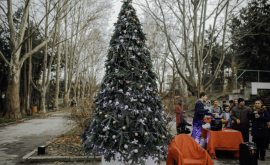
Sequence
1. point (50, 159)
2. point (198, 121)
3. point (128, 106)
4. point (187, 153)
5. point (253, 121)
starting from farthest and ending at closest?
point (253, 121) → point (198, 121) → point (50, 159) → point (128, 106) → point (187, 153)

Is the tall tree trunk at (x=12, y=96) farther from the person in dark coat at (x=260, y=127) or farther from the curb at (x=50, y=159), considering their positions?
the person in dark coat at (x=260, y=127)

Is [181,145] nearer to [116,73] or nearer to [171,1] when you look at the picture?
[116,73]

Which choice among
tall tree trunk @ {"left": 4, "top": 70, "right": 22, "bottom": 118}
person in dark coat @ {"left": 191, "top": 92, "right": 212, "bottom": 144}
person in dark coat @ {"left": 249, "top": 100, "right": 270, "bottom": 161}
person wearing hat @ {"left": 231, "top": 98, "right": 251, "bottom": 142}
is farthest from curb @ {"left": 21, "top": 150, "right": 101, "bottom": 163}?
tall tree trunk @ {"left": 4, "top": 70, "right": 22, "bottom": 118}

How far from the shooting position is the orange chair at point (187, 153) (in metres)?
3.69

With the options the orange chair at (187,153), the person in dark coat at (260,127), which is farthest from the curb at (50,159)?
the person in dark coat at (260,127)

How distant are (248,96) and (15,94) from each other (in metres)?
17.3

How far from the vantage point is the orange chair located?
3685 millimetres

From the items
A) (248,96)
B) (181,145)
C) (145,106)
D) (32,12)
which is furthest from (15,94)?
(248,96)

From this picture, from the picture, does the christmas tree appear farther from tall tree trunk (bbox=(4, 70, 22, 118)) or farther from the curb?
tall tree trunk (bbox=(4, 70, 22, 118))

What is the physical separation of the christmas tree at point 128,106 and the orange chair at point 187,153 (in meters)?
0.58

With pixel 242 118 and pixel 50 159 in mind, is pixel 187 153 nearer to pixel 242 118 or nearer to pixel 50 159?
pixel 242 118

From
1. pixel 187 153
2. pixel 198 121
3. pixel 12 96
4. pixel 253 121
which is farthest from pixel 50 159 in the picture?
pixel 12 96

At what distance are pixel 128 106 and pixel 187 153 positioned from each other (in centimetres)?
152

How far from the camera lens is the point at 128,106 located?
14.4ft
